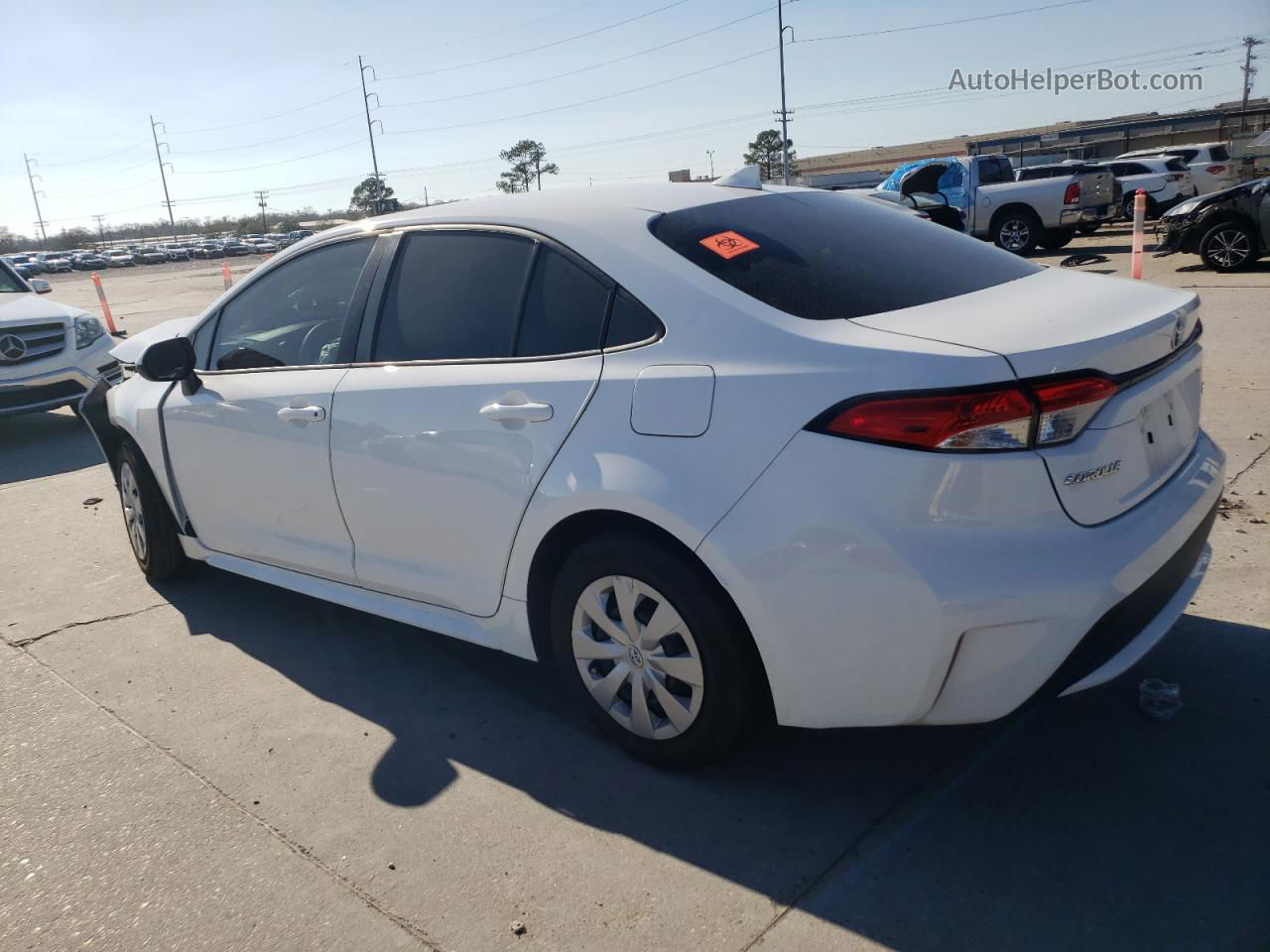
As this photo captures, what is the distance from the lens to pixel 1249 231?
1273 centimetres

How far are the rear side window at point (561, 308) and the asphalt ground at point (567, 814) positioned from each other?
4.11 feet

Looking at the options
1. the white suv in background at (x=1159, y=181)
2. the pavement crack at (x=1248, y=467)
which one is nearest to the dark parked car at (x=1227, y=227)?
the pavement crack at (x=1248, y=467)

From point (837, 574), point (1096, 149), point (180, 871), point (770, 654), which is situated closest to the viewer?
point (837, 574)

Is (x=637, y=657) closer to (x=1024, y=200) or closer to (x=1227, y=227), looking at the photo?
(x=1227, y=227)

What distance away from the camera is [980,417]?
89.8 inches

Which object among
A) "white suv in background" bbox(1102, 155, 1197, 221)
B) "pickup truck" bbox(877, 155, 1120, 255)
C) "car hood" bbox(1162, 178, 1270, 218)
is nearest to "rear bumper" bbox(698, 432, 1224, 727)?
"car hood" bbox(1162, 178, 1270, 218)

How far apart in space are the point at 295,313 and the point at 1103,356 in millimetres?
2931

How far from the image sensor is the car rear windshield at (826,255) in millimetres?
2738

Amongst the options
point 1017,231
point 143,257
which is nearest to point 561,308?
point 1017,231

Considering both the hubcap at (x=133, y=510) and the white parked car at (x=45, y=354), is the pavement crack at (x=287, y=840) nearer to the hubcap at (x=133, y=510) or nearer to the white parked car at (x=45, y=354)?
the hubcap at (x=133, y=510)

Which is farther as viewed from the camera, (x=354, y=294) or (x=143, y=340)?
(x=143, y=340)

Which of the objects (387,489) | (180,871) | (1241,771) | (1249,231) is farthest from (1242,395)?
(1249,231)

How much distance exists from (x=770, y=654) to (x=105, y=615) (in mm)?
3402

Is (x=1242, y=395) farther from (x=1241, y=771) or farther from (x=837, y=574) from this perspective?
(x=837, y=574)
